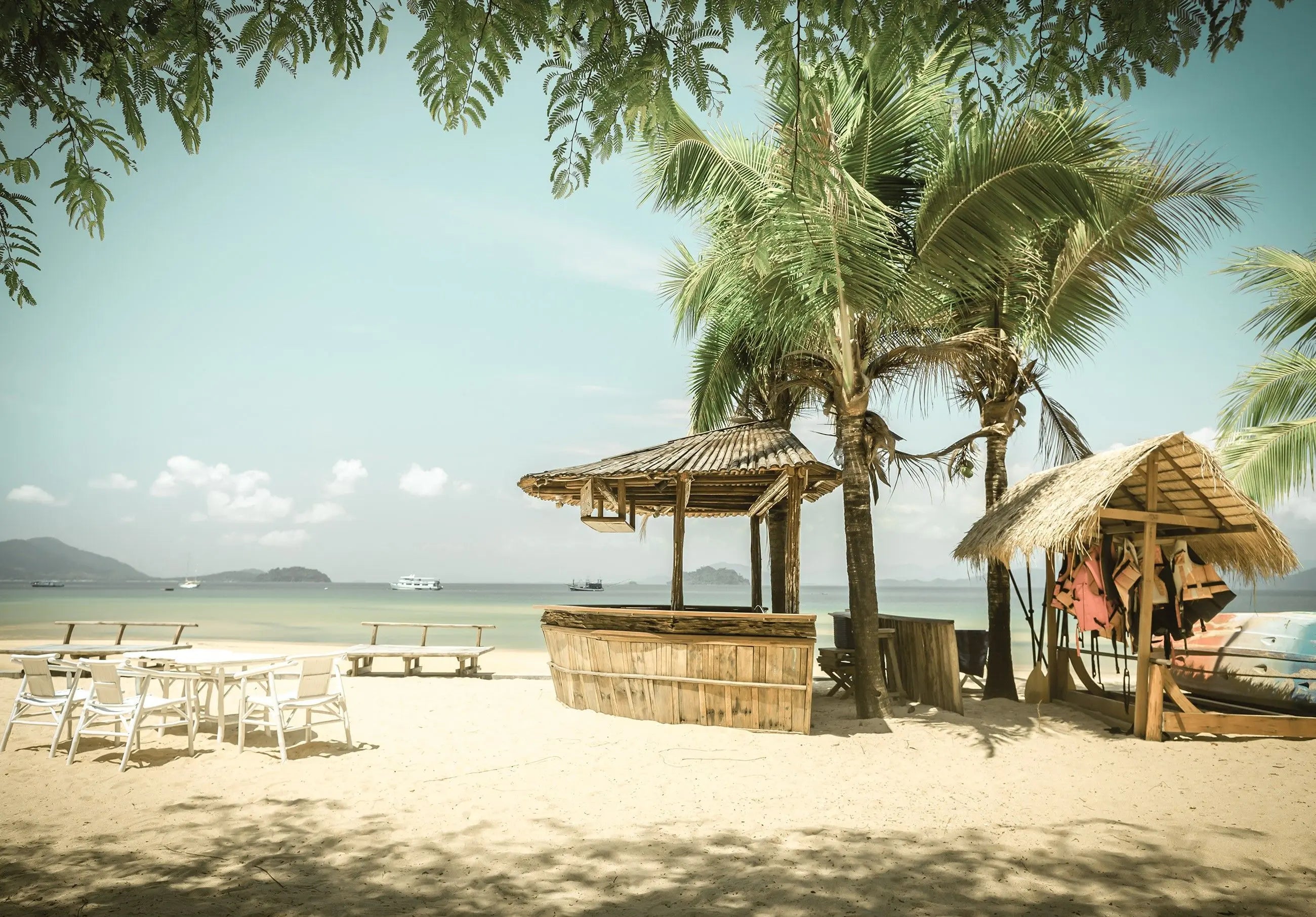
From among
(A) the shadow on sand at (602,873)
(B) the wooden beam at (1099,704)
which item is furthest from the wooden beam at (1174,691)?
(A) the shadow on sand at (602,873)

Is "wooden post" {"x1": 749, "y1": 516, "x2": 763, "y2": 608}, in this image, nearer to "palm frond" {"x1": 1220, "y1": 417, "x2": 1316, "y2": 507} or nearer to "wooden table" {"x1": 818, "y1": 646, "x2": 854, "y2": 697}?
"wooden table" {"x1": 818, "y1": 646, "x2": 854, "y2": 697}

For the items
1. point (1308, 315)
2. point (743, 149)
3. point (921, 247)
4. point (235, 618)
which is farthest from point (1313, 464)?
point (235, 618)

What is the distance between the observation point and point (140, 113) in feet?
9.45

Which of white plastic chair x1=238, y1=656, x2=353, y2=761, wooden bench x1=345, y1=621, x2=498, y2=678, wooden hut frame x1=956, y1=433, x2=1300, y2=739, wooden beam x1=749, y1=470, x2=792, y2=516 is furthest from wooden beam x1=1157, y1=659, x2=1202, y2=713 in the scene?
wooden bench x1=345, y1=621, x2=498, y2=678

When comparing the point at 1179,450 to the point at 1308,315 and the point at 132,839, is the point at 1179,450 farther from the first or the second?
the point at 132,839

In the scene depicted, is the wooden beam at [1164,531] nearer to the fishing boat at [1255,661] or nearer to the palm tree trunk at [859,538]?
the fishing boat at [1255,661]

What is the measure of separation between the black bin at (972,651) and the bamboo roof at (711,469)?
2742 millimetres

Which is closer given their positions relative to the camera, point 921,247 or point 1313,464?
point 921,247

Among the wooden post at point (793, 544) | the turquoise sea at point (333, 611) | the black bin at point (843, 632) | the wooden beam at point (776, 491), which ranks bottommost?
the turquoise sea at point (333, 611)

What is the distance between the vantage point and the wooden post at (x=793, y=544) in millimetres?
8867

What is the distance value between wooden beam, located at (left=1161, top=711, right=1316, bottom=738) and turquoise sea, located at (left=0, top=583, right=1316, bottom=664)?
12.4ft

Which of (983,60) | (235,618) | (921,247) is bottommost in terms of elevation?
(235,618)

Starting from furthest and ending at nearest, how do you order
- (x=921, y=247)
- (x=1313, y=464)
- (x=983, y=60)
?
(x=1313, y=464)
(x=921, y=247)
(x=983, y=60)

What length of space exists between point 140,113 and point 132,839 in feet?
13.1
